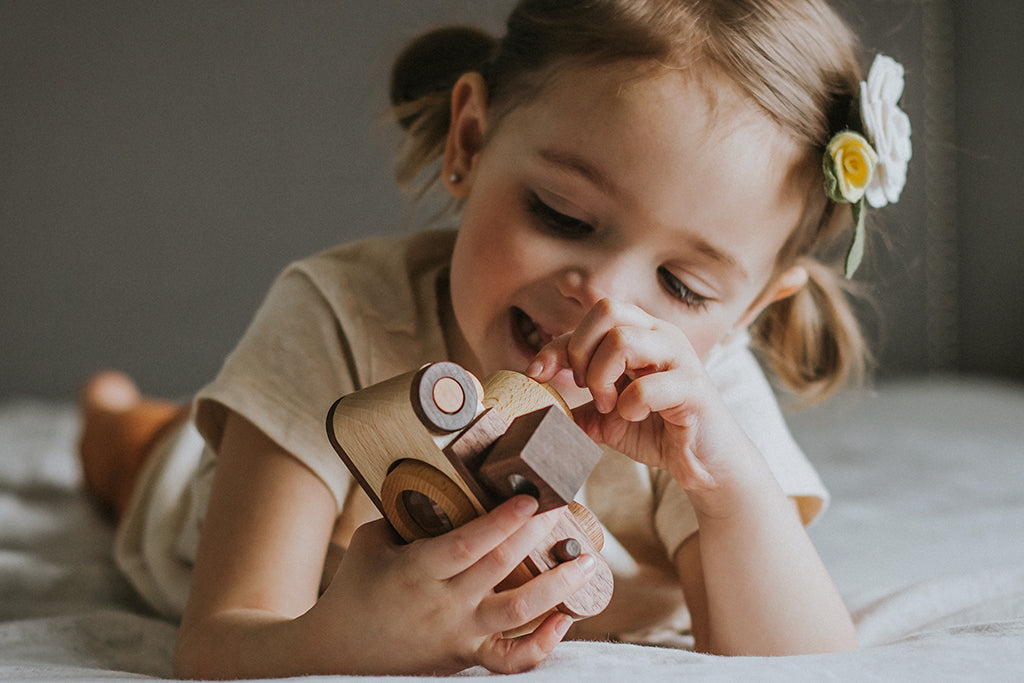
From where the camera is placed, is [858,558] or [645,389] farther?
[858,558]

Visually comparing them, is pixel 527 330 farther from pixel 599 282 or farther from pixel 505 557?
pixel 505 557

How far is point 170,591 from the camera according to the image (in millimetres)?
987

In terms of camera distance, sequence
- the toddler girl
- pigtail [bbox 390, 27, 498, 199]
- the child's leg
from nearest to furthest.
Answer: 1. the toddler girl
2. pigtail [bbox 390, 27, 498, 199]
3. the child's leg

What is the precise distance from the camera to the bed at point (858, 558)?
558mm

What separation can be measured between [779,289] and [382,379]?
1.30ft

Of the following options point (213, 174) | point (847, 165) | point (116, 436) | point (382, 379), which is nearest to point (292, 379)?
point (382, 379)

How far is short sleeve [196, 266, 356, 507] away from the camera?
798 millimetres

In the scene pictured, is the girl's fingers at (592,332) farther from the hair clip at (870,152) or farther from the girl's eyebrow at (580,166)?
the hair clip at (870,152)

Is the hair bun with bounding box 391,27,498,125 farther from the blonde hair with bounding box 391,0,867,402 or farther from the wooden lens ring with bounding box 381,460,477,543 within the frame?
the wooden lens ring with bounding box 381,460,477,543

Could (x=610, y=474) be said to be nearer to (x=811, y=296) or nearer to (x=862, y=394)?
(x=811, y=296)

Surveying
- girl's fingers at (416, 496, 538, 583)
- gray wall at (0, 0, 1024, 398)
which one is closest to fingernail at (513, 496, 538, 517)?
girl's fingers at (416, 496, 538, 583)

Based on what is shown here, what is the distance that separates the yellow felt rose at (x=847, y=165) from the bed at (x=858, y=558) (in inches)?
14.1

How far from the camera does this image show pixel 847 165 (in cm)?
82

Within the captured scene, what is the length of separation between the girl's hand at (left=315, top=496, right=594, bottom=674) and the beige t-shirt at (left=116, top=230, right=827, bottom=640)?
24 cm
